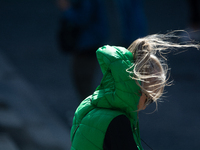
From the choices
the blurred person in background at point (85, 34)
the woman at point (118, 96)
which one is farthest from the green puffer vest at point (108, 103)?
the blurred person in background at point (85, 34)

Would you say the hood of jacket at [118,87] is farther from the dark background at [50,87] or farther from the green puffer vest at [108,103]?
the dark background at [50,87]

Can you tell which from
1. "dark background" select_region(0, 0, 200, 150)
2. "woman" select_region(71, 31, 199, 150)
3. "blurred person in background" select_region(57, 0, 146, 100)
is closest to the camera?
"woman" select_region(71, 31, 199, 150)

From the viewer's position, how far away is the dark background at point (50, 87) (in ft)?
11.6

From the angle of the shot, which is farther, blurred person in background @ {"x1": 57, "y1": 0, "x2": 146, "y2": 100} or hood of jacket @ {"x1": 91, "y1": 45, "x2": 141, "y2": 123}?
blurred person in background @ {"x1": 57, "y1": 0, "x2": 146, "y2": 100}

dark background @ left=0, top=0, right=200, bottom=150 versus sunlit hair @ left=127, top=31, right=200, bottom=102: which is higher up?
sunlit hair @ left=127, top=31, right=200, bottom=102

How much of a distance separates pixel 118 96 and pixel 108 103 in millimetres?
66

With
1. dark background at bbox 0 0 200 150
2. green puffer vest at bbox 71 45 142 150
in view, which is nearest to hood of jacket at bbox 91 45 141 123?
green puffer vest at bbox 71 45 142 150

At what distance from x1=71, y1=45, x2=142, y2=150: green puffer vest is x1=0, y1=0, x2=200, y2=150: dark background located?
6.86 feet

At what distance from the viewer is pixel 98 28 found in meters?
4.28

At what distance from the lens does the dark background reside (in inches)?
139

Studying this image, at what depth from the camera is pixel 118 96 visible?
51.9 inches

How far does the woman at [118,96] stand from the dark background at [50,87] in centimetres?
210

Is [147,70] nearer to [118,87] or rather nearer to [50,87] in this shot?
[118,87]

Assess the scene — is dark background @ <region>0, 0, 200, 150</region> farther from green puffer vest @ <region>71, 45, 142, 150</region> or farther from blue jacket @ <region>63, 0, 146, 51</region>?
green puffer vest @ <region>71, 45, 142, 150</region>
